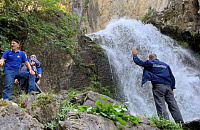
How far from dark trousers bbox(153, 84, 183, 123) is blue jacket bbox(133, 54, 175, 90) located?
0.15m

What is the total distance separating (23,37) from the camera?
8672mm

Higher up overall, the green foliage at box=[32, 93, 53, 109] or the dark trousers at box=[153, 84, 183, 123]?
the green foliage at box=[32, 93, 53, 109]

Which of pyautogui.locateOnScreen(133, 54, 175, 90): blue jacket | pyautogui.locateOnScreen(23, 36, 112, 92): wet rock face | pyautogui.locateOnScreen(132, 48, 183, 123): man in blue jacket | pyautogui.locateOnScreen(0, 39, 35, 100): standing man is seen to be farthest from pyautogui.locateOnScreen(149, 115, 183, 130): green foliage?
pyautogui.locateOnScreen(23, 36, 112, 92): wet rock face

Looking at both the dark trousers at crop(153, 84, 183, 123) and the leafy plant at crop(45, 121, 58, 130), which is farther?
the dark trousers at crop(153, 84, 183, 123)

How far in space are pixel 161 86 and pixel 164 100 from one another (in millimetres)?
337

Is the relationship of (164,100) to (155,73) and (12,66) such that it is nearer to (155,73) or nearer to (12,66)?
(155,73)

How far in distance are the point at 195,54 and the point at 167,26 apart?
3266mm

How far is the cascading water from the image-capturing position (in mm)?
10320

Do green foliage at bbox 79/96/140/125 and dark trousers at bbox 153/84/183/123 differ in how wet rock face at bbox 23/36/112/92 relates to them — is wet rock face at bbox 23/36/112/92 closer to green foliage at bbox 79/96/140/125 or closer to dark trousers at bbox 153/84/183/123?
dark trousers at bbox 153/84/183/123

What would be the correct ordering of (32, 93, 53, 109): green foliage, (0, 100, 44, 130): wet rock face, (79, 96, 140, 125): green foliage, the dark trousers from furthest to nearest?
the dark trousers → (32, 93, 53, 109): green foliage → (79, 96, 140, 125): green foliage → (0, 100, 44, 130): wet rock face

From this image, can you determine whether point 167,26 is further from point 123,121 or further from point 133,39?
point 123,121

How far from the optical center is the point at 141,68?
1255 cm

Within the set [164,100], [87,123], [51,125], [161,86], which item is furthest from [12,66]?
[164,100]

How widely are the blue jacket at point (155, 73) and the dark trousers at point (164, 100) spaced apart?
150mm
